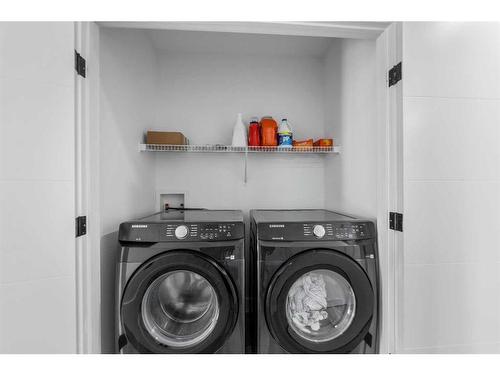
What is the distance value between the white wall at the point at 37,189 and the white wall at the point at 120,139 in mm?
261

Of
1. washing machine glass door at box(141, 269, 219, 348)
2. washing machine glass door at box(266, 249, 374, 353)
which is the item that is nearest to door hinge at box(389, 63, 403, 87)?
washing machine glass door at box(266, 249, 374, 353)

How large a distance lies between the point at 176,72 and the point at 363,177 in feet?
5.93

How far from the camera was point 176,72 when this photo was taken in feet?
7.66

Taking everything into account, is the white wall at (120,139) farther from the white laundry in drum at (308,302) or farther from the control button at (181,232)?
the white laundry in drum at (308,302)

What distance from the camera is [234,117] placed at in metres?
2.37

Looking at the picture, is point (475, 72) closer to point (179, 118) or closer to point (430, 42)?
point (430, 42)

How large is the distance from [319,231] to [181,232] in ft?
2.48

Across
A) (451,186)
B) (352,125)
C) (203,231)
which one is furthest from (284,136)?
(451,186)

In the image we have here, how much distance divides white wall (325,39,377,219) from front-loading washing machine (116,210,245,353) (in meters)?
0.83

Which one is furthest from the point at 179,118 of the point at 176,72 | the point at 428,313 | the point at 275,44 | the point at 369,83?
the point at 428,313

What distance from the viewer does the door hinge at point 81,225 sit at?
3.79 ft

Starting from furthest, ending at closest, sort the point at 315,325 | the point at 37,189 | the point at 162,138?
the point at 162,138
the point at 315,325
the point at 37,189

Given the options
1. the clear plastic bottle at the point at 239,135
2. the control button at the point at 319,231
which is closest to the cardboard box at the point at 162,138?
the clear plastic bottle at the point at 239,135

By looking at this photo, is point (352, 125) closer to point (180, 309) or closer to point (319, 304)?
point (319, 304)
